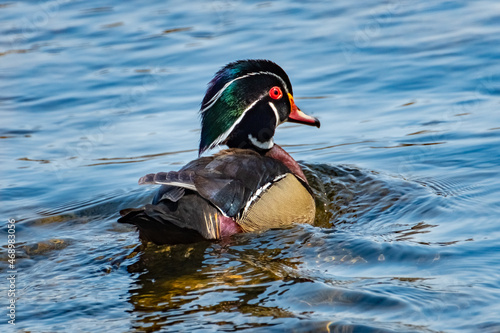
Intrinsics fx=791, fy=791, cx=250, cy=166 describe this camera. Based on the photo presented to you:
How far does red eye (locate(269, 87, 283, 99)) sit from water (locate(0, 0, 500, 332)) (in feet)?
3.77

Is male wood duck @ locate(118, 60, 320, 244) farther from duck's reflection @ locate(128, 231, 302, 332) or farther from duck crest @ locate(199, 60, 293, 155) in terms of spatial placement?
duck's reflection @ locate(128, 231, 302, 332)

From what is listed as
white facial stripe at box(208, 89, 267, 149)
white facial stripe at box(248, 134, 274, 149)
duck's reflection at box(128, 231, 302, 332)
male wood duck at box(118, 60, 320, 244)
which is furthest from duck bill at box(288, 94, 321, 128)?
duck's reflection at box(128, 231, 302, 332)

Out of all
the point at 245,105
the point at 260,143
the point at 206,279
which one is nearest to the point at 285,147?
the point at 260,143

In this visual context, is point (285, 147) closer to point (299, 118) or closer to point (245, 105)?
point (299, 118)

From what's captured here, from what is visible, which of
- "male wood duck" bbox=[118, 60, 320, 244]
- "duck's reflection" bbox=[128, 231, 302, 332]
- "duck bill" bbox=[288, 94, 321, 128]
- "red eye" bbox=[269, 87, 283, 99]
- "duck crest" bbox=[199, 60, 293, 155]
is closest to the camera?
"duck's reflection" bbox=[128, 231, 302, 332]

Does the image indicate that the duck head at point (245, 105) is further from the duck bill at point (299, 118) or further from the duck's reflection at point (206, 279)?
the duck's reflection at point (206, 279)

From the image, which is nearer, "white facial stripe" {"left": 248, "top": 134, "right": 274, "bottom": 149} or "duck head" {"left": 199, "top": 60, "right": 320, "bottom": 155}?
"duck head" {"left": 199, "top": 60, "right": 320, "bottom": 155}

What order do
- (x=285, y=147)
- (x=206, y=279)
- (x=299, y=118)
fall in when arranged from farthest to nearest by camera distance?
1. (x=285, y=147)
2. (x=299, y=118)
3. (x=206, y=279)

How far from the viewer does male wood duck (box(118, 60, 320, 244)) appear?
21.5 feet

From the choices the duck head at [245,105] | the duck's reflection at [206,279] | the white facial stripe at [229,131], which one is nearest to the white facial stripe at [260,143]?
the duck head at [245,105]

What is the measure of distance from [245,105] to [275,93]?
400 mm

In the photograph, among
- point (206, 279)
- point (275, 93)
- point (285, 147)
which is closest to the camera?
point (206, 279)

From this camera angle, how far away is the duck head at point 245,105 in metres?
7.70

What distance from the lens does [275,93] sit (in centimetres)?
807
